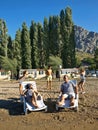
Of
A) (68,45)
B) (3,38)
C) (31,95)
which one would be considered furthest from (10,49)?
(31,95)

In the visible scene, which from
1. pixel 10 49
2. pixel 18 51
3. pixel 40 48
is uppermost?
pixel 40 48

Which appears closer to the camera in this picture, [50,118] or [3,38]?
[50,118]

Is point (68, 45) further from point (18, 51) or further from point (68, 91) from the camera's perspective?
point (68, 91)

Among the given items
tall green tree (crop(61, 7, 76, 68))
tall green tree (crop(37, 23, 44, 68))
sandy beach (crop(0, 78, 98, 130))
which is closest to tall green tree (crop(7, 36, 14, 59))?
tall green tree (crop(37, 23, 44, 68))

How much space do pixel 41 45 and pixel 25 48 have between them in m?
4.57

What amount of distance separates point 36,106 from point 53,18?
59951 millimetres

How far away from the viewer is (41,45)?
69.2 metres

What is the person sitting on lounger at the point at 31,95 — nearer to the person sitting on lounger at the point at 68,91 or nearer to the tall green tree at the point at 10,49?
the person sitting on lounger at the point at 68,91

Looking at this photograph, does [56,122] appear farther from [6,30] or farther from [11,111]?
[6,30]

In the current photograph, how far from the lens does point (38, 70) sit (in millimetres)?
63938

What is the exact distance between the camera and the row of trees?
6462 centimetres

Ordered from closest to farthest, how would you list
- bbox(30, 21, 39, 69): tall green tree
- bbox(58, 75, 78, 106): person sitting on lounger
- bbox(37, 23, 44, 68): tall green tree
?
1. bbox(58, 75, 78, 106): person sitting on lounger
2. bbox(30, 21, 39, 69): tall green tree
3. bbox(37, 23, 44, 68): tall green tree

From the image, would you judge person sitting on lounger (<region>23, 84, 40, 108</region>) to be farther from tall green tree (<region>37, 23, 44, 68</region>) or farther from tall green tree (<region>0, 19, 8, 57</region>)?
tall green tree (<region>37, 23, 44, 68</region>)

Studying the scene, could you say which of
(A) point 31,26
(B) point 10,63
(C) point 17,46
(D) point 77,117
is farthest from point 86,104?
(A) point 31,26
